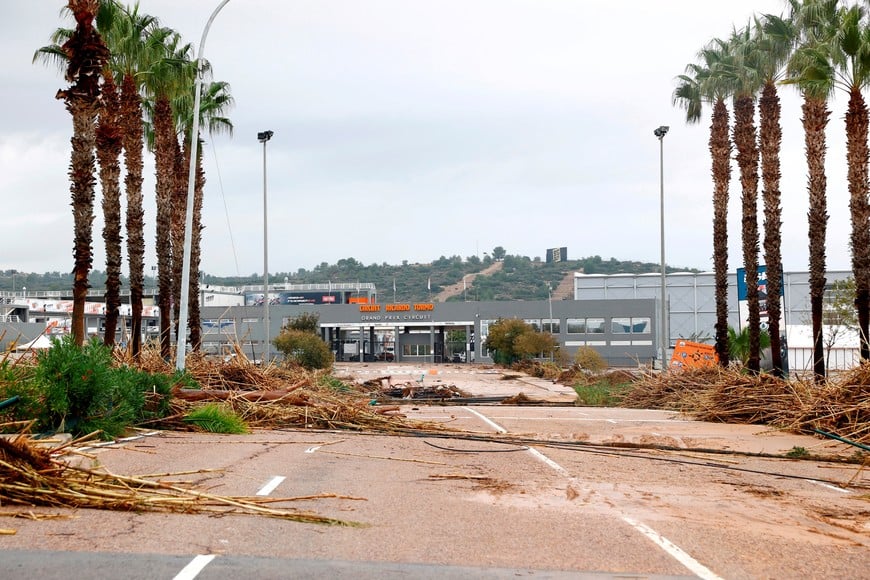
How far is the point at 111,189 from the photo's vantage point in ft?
89.0

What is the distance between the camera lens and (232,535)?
7336 millimetres

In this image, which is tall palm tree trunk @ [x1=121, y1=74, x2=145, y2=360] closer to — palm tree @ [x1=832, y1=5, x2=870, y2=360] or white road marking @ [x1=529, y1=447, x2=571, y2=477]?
white road marking @ [x1=529, y1=447, x2=571, y2=477]

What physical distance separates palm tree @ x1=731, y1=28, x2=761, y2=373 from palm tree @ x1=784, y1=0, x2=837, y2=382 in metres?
3.77

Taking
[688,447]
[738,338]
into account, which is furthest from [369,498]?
[738,338]

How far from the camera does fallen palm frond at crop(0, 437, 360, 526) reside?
318 inches

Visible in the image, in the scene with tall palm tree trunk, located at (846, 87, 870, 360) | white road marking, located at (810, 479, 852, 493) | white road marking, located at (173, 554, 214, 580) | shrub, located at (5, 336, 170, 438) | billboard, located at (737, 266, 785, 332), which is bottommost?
white road marking, located at (810, 479, 852, 493)

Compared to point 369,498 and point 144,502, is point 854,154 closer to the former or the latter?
point 369,498

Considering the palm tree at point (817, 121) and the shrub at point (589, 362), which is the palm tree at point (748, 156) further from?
the shrub at point (589, 362)

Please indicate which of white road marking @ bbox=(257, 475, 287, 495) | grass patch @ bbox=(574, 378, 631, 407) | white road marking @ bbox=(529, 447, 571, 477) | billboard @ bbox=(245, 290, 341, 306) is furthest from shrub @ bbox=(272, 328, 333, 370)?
billboard @ bbox=(245, 290, 341, 306)

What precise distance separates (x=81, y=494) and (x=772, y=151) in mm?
28709

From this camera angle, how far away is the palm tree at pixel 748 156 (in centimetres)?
3291

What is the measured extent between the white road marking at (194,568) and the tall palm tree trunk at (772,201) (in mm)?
27632

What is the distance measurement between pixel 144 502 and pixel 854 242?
932 inches

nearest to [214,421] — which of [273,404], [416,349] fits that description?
[273,404]
